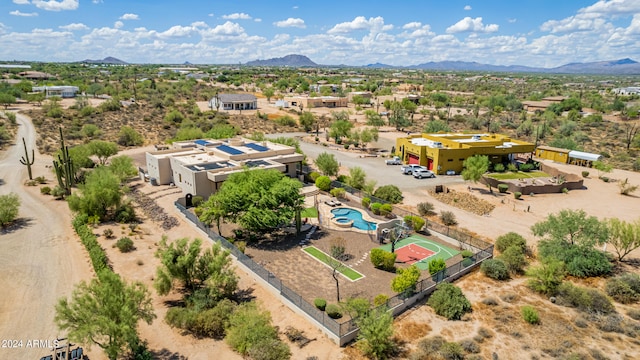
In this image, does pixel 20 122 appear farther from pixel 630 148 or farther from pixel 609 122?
pixel 609 122

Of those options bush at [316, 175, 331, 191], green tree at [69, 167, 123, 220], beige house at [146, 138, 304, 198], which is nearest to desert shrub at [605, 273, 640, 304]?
bush at [316, 175, 331, 191]

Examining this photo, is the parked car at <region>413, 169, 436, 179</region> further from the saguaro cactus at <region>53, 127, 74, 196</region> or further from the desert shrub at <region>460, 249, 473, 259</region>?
the saguaro cactus at <region>53, 127, 74, 196</region>

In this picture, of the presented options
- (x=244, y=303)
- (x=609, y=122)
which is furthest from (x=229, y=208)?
(x=609, y=122)

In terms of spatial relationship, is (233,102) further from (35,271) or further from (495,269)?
(495,269)

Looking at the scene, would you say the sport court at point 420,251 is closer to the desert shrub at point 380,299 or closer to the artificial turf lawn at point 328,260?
the artificial turf lawn at point 328,260

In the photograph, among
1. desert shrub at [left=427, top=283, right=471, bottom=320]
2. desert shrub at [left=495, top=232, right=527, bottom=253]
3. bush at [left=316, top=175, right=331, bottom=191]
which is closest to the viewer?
desert shrub at [left=427, top=283, right=471, bottom=320]

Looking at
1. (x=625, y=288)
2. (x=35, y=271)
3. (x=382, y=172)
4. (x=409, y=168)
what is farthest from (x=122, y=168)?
(x=625, y=288)
